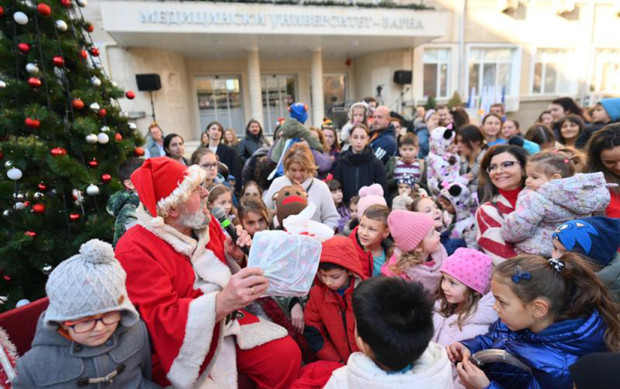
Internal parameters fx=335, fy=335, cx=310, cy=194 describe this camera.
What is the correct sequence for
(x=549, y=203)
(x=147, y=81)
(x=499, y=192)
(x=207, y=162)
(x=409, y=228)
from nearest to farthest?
(x=549, y=203), (x=409, y=228), (x=499, y=192), (x=207, y=162), (x=147, y=81)

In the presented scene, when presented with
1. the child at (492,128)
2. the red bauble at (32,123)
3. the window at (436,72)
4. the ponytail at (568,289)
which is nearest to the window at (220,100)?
the window at (436,72)

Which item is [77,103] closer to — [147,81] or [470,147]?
[470,147]

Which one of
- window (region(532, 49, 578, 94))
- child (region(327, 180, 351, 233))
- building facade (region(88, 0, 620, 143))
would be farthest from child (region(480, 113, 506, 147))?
window (region(532, 49, 578, 94))

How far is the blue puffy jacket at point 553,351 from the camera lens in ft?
4.68

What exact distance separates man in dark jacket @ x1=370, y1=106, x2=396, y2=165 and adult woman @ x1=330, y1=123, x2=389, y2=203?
521 millimetres

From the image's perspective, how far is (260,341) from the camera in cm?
189

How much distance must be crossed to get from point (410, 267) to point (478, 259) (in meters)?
0.43

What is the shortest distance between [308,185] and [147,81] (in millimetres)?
9217

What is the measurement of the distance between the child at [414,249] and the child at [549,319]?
67cm

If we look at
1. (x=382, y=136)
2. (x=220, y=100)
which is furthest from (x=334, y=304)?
(x=220, y=100)

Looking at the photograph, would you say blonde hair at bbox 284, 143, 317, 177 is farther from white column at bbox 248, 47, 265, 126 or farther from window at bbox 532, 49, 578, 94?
window at bbox 532, 49, 578, 94

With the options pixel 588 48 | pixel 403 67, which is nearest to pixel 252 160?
pixel 403 67

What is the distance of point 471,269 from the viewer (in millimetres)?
1935

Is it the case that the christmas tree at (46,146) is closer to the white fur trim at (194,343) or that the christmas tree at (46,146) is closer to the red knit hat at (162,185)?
the red knit hat at (162,185)
